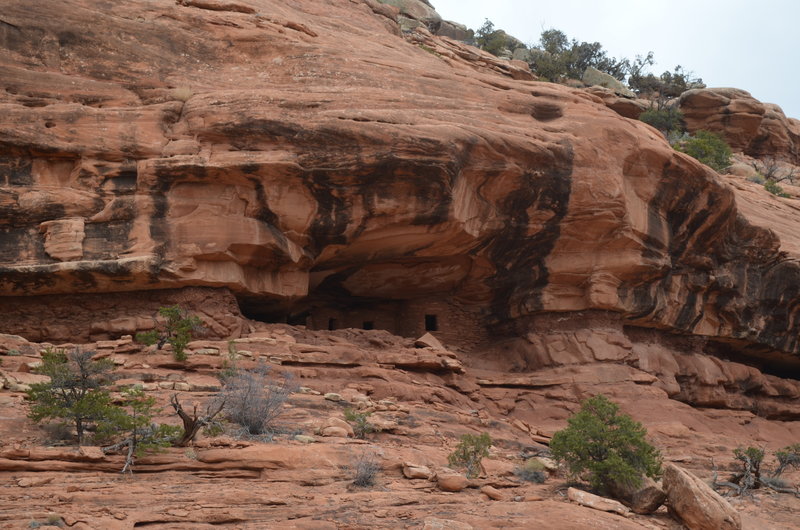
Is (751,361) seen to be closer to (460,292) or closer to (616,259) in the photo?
(616,259)

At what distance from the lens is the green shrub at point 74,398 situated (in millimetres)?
8008

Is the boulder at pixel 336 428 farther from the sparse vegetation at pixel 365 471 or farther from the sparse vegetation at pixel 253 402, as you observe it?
the sparse vegetation at pixel 365 471

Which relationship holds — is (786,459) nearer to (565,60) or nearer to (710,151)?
(710,151)

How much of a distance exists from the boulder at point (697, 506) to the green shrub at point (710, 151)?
21.1 m

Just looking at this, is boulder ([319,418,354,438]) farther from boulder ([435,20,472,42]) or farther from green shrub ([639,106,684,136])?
boulder ([435,20,472,42])

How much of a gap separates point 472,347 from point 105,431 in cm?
1000

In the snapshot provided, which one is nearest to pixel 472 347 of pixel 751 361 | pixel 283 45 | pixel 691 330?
pixel 691 330

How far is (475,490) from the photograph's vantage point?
860cm

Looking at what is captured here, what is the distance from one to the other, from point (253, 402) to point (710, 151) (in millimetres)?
23913

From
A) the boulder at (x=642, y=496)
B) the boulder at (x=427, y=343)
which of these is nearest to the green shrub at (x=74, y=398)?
the boulder at (x=642, y=496)

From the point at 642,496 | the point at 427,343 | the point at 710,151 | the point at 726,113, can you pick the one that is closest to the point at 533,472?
the point at 642,496

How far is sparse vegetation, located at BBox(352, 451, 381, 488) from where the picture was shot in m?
7.95

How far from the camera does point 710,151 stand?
28453 millimetres

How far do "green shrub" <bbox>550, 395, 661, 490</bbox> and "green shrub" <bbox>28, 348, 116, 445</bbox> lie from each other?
530 cm
